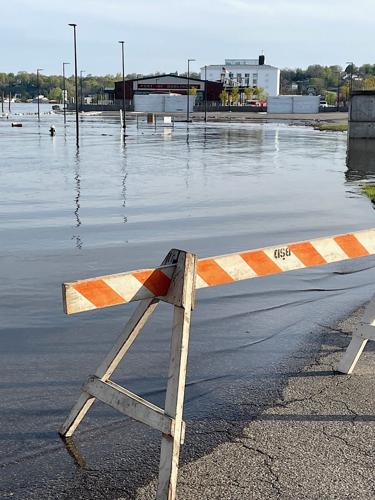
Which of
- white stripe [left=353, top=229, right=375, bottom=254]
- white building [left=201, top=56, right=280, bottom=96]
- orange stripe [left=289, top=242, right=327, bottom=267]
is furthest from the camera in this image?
white building [left=201, top=56, right=280, bottom=96]

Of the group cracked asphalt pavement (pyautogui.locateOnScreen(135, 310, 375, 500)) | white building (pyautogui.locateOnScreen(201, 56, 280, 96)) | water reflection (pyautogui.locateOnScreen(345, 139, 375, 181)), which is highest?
white building (pyautogui.locateOnScreen(201, 56, 280, 96))

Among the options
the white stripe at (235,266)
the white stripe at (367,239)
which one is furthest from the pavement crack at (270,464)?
the white stripe at (367,239)

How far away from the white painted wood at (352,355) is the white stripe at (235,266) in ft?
5.64

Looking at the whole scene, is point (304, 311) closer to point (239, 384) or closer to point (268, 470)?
point (239, 384)

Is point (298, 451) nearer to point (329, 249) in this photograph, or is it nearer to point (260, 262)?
point (260, 262)

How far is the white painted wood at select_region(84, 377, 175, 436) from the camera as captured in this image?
3896mm

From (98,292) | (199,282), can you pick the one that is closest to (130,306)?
(199,282)

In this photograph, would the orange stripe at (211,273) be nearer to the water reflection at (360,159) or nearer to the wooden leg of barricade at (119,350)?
the wooden leg of barricade at (119,350)

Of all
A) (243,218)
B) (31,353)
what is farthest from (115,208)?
(31,353)

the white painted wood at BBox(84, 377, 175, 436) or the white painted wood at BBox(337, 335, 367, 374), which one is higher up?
the white painted wood at BBox(84, 377, 175, 436)

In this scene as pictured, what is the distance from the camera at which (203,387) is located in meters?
5.52

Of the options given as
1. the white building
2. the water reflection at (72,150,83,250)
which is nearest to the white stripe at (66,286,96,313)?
the water reflection at (72,150,83,250)

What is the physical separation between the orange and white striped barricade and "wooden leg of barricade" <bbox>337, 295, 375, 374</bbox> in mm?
1414

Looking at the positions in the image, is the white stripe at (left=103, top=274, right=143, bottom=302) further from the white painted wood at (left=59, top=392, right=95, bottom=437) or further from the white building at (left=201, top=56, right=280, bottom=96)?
the white building at (left=201, top=56, right=280, bottom=96)
